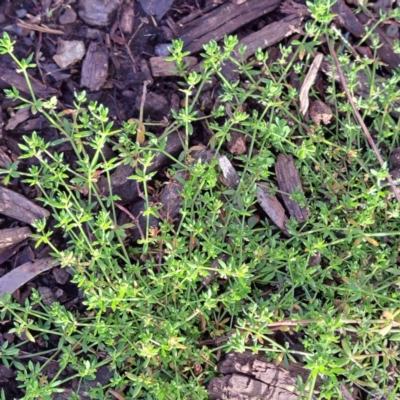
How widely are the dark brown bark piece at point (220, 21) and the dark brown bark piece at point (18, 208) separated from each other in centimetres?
145

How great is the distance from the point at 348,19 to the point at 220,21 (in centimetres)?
89

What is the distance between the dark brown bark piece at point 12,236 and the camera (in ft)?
10.5

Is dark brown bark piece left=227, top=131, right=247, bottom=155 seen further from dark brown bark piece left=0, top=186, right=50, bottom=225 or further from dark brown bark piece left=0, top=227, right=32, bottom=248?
dark brown bark piece left=0, top=227, right=32, bottom=248

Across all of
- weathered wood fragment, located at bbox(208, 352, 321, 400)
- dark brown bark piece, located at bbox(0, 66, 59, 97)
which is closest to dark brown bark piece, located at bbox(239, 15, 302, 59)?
dark brown bark piece, located at bbox(0, 66, 59, 97)

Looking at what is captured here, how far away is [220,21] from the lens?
3.54 meters

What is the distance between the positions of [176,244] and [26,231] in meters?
1.01

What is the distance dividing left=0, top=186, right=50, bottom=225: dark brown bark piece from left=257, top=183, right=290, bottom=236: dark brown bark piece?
1.34 m

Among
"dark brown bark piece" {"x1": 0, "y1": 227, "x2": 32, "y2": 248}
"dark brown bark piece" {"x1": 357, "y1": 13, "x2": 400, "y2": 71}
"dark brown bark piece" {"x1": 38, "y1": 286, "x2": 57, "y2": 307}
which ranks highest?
"dark brown bark piece" {"x1": 357, "y1": 13, "x2": 400, "y2": 71}

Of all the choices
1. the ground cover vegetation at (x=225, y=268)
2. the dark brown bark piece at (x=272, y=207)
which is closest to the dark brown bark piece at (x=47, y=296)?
the ground cover vegetation at (x=225, y=268)

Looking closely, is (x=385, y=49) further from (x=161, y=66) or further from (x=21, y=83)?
(x=21, y=83)

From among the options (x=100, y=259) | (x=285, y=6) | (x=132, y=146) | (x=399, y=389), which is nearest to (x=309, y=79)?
(x=285, y=6)

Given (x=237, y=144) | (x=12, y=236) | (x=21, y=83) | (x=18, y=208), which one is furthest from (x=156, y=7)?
(x=12, y=236)

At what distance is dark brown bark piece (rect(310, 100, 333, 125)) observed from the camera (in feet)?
11.0

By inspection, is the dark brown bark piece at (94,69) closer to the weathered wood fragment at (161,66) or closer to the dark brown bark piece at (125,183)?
the weathered wood fragment at (161,66)
